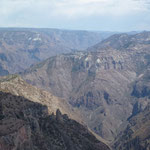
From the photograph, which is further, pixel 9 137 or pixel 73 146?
pixel 73 146

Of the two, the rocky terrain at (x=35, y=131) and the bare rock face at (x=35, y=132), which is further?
the rocky terrain at (x=35, y=131)

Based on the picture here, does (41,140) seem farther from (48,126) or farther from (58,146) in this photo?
(48,126)

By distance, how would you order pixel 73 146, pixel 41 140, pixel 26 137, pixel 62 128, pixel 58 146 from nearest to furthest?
pixel 26 137, pixel 41 140, pixel 58 146, pixel 73 146, pixel 62 128

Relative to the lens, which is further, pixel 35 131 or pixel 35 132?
pixel 35 131

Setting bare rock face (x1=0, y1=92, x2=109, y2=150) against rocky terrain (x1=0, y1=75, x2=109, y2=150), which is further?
rocky terrain (x1=0, y1=75, x2=109, y2=150)

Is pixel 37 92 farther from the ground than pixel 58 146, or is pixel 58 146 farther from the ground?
pixel 58 146

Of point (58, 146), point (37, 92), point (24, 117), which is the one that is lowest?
point (37, 92)

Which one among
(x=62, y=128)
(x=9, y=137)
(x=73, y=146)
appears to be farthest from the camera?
(x=62, y=128)

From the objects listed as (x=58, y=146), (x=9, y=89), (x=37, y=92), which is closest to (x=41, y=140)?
(x=58, y=146)
